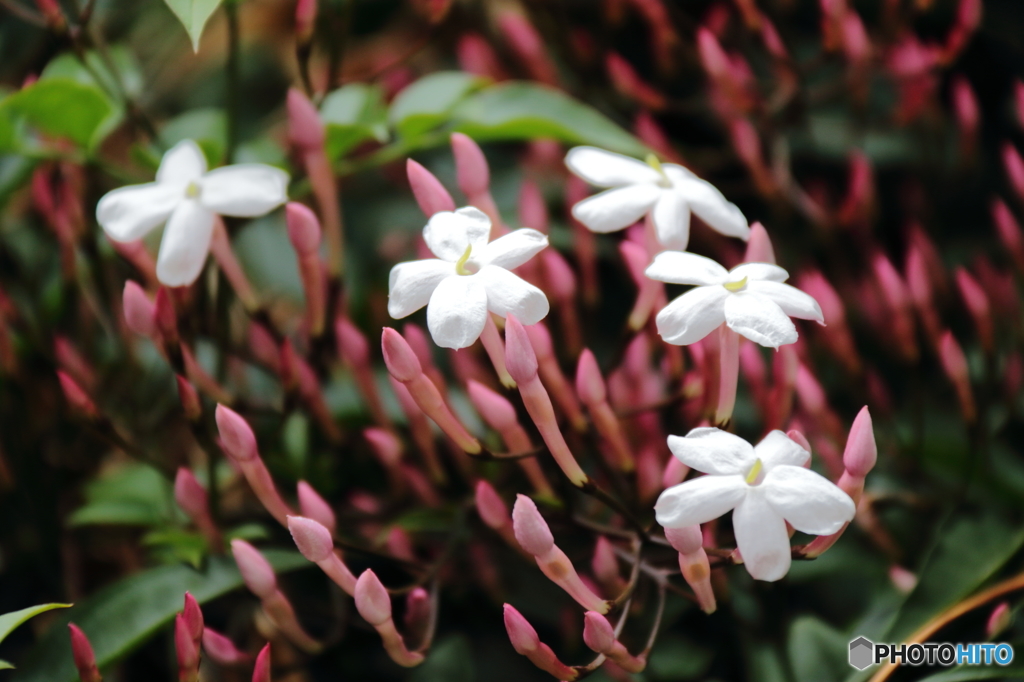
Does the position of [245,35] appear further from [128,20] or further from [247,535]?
[247,535]

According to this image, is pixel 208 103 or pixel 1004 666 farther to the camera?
pixel 208 103

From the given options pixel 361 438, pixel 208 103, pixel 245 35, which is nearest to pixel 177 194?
pixel 361 438

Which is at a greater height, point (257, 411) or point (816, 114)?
point (257, 411)

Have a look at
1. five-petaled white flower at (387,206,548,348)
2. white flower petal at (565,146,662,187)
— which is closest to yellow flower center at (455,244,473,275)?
five-petaled white flower at (387,206,548,348)

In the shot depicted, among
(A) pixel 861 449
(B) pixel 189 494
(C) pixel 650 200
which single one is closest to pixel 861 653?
(A) pixel 861 449

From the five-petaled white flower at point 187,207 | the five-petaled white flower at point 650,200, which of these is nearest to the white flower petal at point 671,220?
the five-petaled white flower at point 650,200

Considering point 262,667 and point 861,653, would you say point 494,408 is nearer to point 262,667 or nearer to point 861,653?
point 262,667

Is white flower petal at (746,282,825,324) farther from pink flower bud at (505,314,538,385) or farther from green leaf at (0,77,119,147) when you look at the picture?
green leaf at (0,77,119,147)

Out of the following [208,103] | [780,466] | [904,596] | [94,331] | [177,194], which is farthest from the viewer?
[208,103]
